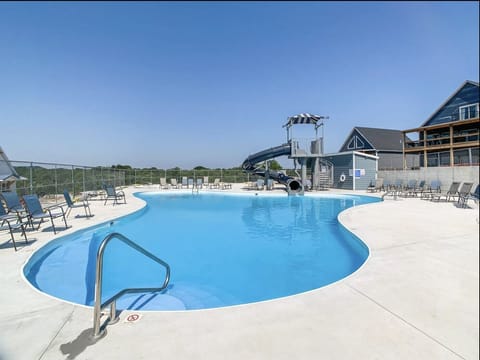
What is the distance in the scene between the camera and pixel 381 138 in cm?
2403

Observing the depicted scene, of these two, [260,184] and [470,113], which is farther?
[260,184]

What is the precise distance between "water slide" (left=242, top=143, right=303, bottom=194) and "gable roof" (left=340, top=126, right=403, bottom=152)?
34.2 feet

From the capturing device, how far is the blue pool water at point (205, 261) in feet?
12.9

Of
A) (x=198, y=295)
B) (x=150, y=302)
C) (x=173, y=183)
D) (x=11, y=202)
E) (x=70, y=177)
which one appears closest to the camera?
(x=150, y=302)

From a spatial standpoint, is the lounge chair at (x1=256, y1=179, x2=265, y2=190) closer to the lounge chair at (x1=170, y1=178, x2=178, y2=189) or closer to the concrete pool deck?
the lounge chair at (x1=170, y1=178, x2=178, y2=189)

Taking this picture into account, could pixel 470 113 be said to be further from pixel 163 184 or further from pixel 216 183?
pixel 163 184

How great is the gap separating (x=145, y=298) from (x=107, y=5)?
11.1 feet

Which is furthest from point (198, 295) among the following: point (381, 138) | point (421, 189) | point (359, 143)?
point (381, 138)

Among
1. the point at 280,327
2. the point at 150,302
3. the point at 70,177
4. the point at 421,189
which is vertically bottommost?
the point at 150,302

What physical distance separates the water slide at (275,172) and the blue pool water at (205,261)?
7.13 m

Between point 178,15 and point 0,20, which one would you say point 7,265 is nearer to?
point 0,20

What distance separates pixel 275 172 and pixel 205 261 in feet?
45.5

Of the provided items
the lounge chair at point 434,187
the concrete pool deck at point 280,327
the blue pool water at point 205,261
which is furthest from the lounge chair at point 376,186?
the concrete pool deck at point 280,327

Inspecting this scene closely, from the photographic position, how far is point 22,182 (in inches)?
324
